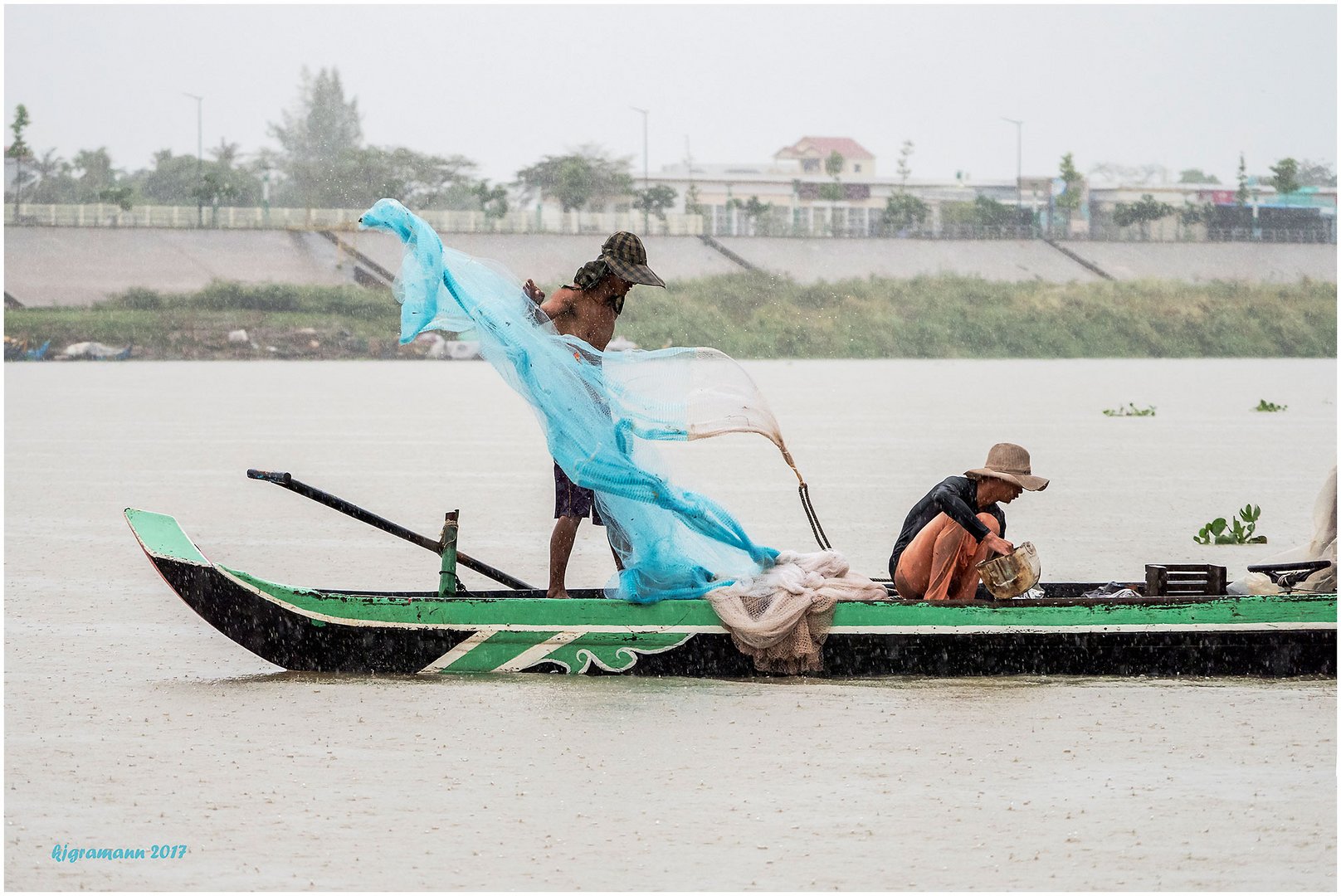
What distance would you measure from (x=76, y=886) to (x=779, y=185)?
96.3 metres

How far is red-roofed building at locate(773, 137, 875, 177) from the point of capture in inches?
4993

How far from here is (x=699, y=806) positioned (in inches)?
243

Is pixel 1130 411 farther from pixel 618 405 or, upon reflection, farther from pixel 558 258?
pixel 558 258

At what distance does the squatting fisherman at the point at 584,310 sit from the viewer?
812 centimetres

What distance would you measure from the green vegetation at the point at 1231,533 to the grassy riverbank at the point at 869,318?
49754 mm

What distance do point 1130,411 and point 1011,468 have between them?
69.5ft

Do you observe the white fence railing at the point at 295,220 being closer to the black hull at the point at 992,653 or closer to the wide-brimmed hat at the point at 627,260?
the wide-brimmed hat at the point at 627,260

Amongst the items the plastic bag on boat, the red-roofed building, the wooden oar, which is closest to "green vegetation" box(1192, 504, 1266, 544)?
the plastic bag on boat

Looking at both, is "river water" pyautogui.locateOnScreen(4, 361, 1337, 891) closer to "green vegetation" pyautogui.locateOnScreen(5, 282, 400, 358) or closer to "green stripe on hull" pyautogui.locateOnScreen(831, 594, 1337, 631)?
"green stripe on hull" pyautogui.locateOnScreen(831, 594, 1337, 631)

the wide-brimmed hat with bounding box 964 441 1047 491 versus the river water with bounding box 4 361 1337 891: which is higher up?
the wide-brimmed hat with bounding box 964 441 1047 491

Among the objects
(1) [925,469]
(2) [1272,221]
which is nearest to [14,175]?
(2) [1272,221]

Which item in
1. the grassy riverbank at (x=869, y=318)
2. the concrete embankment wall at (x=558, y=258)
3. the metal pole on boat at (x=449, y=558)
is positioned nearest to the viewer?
the metal pole on boat at (x=449, y=558)

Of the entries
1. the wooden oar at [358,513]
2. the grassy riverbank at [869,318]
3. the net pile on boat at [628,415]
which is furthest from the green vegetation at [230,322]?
the net pile on boat at [628,415]

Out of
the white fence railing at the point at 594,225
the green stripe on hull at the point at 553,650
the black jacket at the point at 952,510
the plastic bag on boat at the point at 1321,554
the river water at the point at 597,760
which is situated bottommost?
the river water at the point at 597,760
